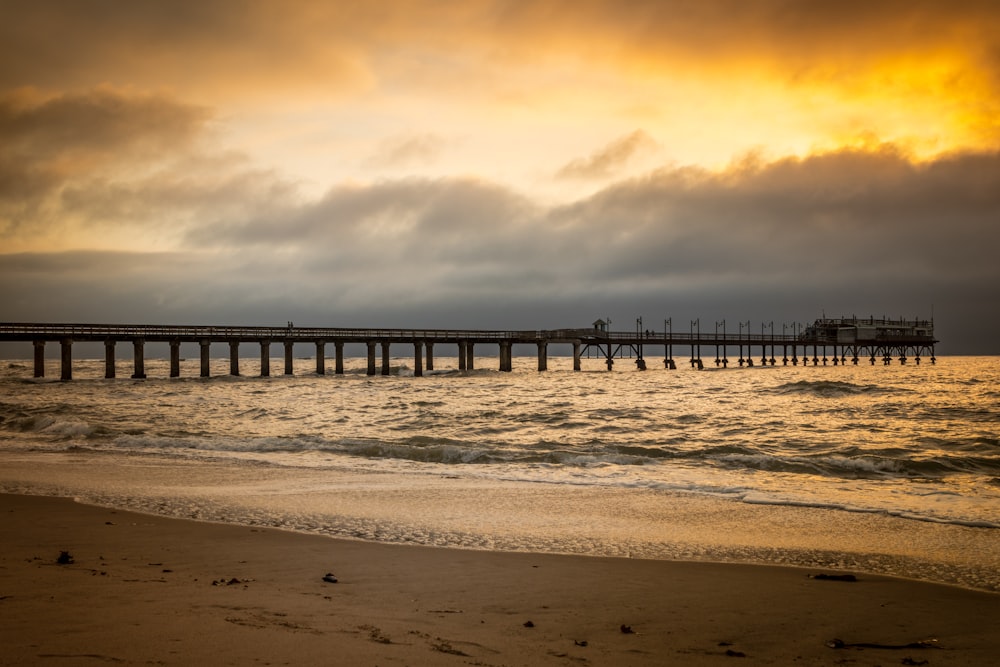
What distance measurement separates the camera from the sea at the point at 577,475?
865cm

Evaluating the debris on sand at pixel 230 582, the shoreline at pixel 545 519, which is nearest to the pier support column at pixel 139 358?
the shoreline at pixel 545 519

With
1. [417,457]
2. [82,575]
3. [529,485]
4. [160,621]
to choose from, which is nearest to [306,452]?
[417,457]

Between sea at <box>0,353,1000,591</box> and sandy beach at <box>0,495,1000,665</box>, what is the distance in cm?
102

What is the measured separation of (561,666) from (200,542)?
5.32 metres

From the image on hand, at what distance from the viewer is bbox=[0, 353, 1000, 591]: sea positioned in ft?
28.4

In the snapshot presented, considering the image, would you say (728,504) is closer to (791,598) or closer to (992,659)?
(791,598)

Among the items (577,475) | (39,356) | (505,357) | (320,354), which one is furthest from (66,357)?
(577,475)

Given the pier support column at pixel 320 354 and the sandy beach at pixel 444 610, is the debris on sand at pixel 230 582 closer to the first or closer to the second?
the sandy beach at pixel 444 610

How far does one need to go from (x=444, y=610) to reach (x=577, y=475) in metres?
8.91

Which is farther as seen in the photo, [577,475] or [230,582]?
[577,475]

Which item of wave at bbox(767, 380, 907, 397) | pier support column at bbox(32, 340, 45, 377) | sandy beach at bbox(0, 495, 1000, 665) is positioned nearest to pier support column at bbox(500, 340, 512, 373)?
wave at bbox(767, 380, 907, 397)

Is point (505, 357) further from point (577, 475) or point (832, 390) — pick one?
point (577, 475)

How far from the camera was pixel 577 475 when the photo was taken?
14336mm

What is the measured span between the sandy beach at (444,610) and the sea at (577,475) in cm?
102
